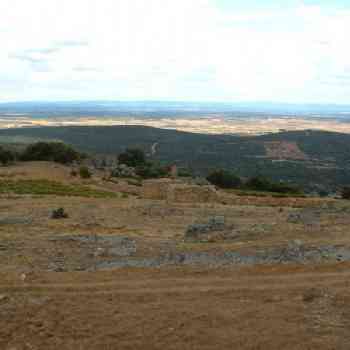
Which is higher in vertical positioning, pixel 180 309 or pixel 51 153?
pixel 180 309

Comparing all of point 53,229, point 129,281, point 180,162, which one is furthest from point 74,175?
point 180,162

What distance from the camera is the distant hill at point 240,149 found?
59.2 meters

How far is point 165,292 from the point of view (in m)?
8.52

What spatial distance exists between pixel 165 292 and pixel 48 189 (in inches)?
758

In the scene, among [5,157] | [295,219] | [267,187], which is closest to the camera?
[295,219]

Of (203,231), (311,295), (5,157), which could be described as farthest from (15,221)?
(5,157)

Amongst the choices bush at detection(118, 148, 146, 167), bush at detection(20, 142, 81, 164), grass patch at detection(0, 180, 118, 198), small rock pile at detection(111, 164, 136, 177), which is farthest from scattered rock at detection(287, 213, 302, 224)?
bush at detection(20, 142, 81, 164)

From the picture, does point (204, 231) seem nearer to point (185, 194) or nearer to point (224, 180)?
point (185, 194)

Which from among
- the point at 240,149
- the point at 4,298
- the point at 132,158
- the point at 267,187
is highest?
the point at 4,298

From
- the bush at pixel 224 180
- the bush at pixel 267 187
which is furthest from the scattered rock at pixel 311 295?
the bush at pixel 224 180

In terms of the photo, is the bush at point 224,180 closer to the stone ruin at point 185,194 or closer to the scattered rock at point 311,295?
the stone ruin at point 185,194

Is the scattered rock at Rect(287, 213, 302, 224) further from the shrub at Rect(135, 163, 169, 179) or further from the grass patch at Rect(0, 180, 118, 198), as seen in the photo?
the shrub at Rect(135, 163, 169, 179)

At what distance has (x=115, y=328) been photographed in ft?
23.2

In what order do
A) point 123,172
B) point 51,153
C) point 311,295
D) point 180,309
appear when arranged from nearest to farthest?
1. point 180,309
2. point 311,295
3. point 123,172
4. point 51,153
